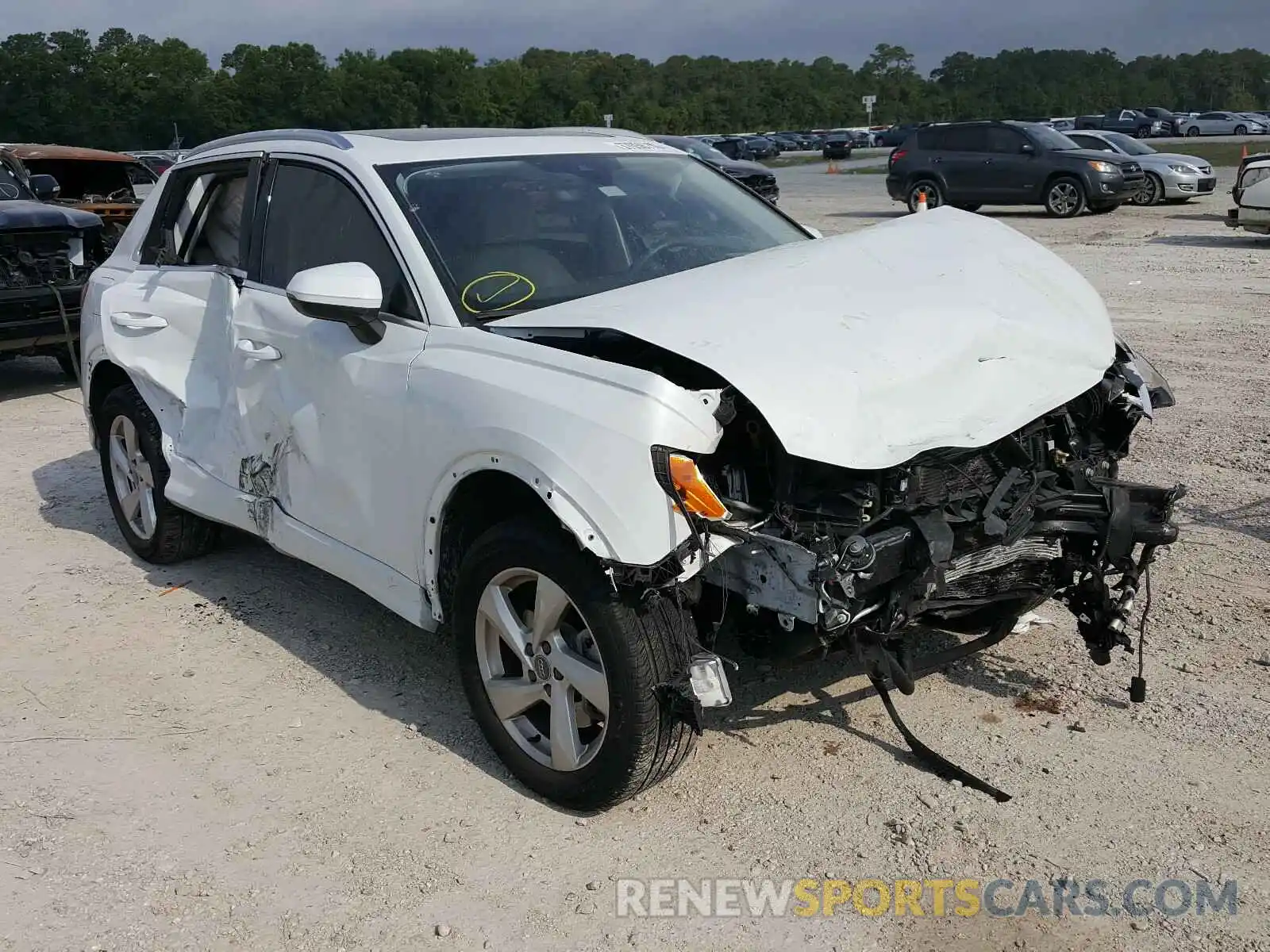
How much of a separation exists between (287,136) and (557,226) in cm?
135

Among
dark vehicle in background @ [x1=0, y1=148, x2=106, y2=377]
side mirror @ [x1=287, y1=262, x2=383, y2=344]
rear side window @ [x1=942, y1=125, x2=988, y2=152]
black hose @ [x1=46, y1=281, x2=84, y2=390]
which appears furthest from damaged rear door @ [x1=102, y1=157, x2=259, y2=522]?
rear side window @ [x1=942, y1=125, x2=988, y2=152]

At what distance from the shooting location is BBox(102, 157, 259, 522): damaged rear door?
479 cm

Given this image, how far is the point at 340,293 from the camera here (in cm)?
366

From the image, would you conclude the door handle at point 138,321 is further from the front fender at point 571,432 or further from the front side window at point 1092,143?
the front side window at point 1092,143

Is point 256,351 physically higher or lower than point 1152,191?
higher

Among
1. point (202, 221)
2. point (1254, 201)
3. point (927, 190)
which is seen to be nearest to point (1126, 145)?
point (927, 190)

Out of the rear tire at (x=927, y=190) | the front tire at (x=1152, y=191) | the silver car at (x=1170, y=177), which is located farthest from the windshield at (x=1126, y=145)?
the rear tire at (x=927, y=190)

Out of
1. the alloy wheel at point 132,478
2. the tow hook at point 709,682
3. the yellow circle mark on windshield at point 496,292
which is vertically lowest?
the alloy wheel at point 132,478

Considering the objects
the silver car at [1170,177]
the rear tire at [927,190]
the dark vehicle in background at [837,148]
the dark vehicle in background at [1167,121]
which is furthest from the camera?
the dark vehicle in background at [1167,121]

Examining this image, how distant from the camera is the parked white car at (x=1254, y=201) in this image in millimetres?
14391

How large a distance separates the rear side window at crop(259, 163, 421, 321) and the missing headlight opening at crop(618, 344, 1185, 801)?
4.52 ft

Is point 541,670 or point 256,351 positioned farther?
point 256,351

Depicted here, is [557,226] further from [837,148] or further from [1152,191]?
[837,148]

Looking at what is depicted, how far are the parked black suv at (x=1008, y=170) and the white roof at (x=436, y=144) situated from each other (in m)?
16.0
